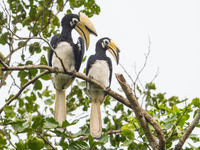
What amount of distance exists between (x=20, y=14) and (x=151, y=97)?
2.68 metres

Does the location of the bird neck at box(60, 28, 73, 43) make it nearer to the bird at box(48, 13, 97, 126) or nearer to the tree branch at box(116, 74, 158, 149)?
the bird at box(48, 13, 97, 126)

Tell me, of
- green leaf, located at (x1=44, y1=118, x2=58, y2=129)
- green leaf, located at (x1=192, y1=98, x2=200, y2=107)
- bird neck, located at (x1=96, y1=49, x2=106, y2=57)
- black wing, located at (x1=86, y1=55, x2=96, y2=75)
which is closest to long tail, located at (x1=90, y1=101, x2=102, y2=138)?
black wing, located at (x1=86, y1=55, x2=96, y2=75)

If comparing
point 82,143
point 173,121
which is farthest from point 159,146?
point 82,143

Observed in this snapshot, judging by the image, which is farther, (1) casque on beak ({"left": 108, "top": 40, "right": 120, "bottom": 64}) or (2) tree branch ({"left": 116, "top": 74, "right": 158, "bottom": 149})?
(1) casque on beak ({"left": 108, "top": 40, "right": 120, "bottom": 64})

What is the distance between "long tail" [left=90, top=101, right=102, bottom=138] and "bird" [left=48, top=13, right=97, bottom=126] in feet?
1.42

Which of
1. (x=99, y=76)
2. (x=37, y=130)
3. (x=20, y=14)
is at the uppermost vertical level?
(x=20, y=14)

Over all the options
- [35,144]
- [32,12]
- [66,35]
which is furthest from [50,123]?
[32,12]

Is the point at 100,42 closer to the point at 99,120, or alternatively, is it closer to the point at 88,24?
the point at 88,24

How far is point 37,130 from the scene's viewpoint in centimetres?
247

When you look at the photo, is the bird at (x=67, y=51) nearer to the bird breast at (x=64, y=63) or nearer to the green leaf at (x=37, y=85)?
the bird breast at (x=64, y=63)

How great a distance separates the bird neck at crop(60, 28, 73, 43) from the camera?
4578 millimetres

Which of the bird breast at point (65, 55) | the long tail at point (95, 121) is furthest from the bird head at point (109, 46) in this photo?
the long tail at point (95, 121)

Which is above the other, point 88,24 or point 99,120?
point 88,24

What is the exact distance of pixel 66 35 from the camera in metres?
4.63
